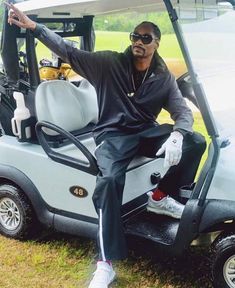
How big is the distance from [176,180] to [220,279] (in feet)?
2.10

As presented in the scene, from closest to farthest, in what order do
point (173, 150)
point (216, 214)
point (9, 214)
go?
point (216, 214), point (173, 150), point (9, 214)

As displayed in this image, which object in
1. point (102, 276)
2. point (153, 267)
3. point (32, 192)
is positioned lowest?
→ point (153, 267)

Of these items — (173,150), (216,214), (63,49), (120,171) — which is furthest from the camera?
(63,49)

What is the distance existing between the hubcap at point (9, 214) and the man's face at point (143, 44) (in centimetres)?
124

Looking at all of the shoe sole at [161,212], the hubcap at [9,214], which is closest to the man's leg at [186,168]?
the shoe sole at [161,212]

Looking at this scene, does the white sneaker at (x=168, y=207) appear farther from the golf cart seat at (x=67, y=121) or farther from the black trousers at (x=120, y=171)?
the golf cart seat at (x=67, y=121)

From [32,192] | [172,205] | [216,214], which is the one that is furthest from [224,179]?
[32,192]

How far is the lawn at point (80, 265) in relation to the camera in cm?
285

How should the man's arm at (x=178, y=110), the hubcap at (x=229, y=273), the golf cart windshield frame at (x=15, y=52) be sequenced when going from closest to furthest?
the hubcap at (x=229, y=273)
the man's arm at (x=178, y=110)
the golf cart windshield frame at (x=15, y=52)

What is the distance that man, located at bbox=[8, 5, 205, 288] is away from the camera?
285 cm

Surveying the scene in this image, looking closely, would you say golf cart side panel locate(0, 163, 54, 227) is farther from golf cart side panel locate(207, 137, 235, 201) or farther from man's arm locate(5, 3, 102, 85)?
golf cart side panel locate(207, 137, 235, 201)

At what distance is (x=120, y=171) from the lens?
276cm

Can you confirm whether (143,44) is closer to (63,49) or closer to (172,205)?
(63,49)

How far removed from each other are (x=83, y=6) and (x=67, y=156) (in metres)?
0.87
